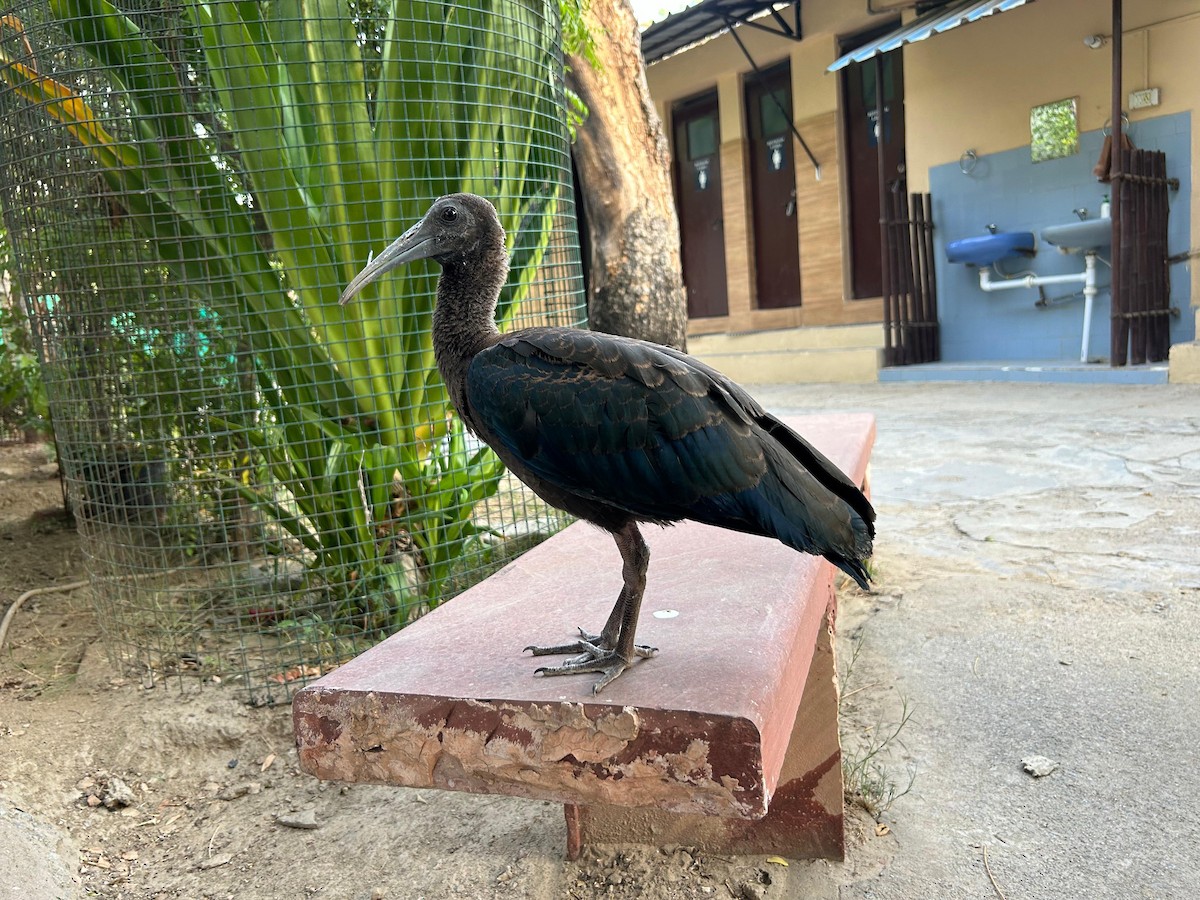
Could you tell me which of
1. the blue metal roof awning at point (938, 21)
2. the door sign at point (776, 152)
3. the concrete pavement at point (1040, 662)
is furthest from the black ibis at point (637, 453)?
the door sign at point (776, 152)

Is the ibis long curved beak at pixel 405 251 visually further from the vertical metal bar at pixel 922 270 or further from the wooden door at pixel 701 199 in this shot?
the wooden door at pixel 701 199

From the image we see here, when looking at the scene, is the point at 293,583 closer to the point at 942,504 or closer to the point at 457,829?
the point at 457,829

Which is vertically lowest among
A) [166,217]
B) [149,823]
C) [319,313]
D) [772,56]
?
[149,823]

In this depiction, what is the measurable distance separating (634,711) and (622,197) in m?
3.79

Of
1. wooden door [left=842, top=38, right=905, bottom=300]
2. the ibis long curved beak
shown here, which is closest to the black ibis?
the ibis long curved beak

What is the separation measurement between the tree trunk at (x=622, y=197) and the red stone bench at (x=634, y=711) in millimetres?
2588

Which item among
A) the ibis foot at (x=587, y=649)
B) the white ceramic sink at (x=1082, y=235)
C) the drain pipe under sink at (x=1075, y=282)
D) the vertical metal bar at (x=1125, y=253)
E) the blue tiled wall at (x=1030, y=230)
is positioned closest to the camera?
the ibis foot at (x=587, y=649)

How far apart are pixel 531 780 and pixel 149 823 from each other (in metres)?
1.62

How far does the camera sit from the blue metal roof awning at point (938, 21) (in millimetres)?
7340

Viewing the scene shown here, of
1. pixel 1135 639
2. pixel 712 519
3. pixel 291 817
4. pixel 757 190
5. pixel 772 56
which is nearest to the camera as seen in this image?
pixel 712 519

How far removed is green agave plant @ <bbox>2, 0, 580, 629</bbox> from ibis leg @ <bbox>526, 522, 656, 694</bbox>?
4.91 feet

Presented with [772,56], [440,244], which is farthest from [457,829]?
[772,56]

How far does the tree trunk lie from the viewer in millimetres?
4820

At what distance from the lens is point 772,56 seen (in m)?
11.2
